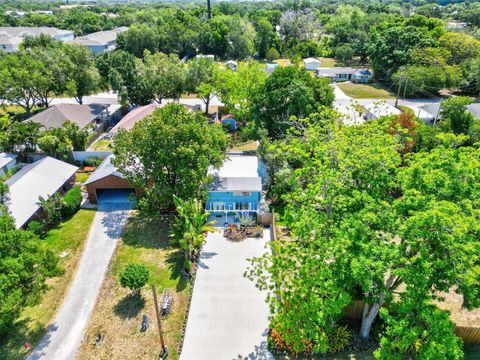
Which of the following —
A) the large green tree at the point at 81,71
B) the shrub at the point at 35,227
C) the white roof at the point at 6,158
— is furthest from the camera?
the large green tree at the point at 81,71

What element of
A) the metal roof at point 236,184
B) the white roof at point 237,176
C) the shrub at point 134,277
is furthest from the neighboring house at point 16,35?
the shrub at point 134,277

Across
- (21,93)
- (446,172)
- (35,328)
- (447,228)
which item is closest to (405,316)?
(447,228)

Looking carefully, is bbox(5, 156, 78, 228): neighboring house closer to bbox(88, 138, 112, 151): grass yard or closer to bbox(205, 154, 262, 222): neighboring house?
bbox(88, 138, 112, 151): grass yard

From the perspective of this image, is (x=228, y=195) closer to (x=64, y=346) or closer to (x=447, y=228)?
(x=64, y=346)

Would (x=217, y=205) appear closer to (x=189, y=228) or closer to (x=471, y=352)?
(x=189, y=228)

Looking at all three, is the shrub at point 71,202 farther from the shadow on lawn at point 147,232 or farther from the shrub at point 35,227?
the shadow on lawn at point 147,232

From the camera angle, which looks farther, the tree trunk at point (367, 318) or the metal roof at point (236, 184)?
the metal roof at point (236, 184)

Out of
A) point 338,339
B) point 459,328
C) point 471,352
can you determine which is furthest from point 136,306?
point 471,352
